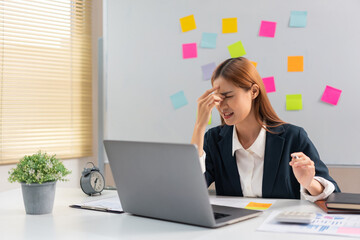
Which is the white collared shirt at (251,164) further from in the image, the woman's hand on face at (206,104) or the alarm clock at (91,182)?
the alarm clock at (91,182)

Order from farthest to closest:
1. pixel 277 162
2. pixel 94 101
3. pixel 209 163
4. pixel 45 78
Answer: pixel 94 101 → pixel 45 78 → pixel 209 163 → pixel 277 162

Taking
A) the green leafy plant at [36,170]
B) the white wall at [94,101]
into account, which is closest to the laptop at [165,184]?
the green leafy plant at [36,170]

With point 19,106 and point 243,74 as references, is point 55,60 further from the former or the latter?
point 243,74

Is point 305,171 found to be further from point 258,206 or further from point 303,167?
point 258,206

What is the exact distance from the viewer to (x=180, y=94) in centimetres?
266

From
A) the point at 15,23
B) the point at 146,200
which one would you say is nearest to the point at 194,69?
the point at 15,23

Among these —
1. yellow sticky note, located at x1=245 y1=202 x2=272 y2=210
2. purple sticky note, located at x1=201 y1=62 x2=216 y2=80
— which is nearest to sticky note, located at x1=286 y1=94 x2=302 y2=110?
purple sticky note, located at x1=201 y1=62 x2=216 y2=80

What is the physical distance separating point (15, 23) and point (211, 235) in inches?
88.8

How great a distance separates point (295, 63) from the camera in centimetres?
242

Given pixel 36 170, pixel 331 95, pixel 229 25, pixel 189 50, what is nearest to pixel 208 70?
pixel 189 50

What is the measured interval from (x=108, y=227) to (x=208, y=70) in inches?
62.4

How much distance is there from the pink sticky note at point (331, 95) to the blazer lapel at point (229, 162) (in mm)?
758

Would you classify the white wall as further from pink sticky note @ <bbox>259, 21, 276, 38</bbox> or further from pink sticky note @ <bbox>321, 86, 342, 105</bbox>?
pink sticky note @ <bbox>321, 86, 342, 105</bbox>

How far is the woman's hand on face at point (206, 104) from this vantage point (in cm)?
182
